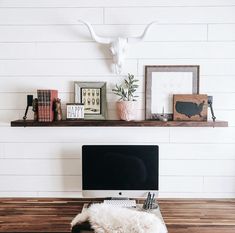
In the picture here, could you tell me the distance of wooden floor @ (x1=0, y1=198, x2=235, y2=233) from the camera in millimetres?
1705

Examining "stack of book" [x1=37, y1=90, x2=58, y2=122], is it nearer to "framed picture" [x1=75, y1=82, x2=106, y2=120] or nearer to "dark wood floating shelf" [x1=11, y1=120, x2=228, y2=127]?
"dark wood floating shelf" [x1=11, y1=120, x2=228, y2=127]

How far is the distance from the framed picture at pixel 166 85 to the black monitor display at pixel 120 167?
311 millimetres

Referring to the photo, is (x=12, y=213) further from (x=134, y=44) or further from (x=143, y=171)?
(x=134, y=44)

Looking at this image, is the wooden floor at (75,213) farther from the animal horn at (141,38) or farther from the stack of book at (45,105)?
the animal horn at (141,38)

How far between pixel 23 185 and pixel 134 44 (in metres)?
1.39

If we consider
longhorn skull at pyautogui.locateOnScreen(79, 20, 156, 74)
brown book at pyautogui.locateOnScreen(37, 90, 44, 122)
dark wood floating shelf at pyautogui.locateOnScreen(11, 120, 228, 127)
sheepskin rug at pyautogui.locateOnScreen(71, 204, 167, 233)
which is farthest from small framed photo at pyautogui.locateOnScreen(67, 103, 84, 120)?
sheepskin rug at pyautogui.locateOnScreen(71, 204, 167, 233)

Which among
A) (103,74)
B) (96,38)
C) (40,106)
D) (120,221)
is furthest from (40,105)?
(120,221)

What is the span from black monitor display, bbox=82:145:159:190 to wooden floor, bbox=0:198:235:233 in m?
0.21

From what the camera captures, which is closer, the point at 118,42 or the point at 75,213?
the point at 75,213

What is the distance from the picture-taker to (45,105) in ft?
6.71

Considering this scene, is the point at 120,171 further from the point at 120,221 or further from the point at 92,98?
the point at 120,221

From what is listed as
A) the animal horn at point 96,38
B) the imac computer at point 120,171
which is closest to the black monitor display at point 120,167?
the imac computer at point 120,171

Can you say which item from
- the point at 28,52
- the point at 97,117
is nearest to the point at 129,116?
A: the point at 97,117

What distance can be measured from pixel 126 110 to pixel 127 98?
4.1 inches
